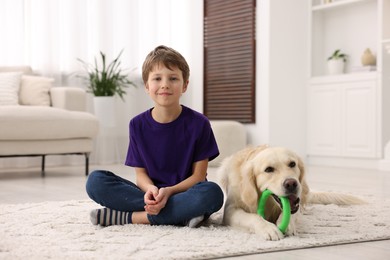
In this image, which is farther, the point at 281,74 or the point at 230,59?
the point at 230,59

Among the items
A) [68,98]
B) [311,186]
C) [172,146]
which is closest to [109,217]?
[172,146]

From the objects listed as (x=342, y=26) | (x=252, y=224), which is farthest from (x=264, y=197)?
(x=342, y=26)

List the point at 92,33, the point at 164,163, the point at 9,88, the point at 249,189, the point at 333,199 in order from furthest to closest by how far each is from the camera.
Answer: the point at 92,33
the point at 9,88
the point at 333,199
the point at 164,163
the point at 249,189

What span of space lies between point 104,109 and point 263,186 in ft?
12.3

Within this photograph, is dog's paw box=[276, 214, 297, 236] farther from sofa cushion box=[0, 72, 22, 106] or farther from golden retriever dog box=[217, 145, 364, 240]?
sofa cushion box=[0, 72, 22, 106]

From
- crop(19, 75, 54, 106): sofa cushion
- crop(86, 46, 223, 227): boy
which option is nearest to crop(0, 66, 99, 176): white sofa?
crop(19, 75, 54, 106): sofa cushion

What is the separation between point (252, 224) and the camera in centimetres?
178

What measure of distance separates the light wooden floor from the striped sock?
0.61 meters

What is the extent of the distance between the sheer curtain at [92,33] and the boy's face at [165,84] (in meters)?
3.52

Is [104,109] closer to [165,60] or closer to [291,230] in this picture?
[165,60]

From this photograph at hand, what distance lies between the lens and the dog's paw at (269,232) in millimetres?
1695

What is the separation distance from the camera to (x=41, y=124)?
154 inches

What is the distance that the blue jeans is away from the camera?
1.89 m

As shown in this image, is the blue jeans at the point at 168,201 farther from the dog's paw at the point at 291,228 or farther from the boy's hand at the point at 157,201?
the dog's paw at the point at 291,228
